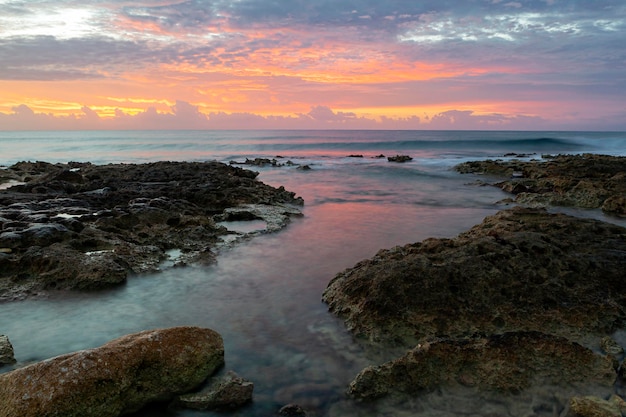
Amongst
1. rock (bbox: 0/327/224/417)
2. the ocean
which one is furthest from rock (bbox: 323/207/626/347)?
rock (bbox: 0/327/224/417)

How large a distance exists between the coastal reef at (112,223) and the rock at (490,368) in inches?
200

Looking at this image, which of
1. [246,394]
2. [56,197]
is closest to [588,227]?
[246,394]

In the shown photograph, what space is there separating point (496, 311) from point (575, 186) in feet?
43.7

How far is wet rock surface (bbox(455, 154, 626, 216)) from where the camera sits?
14.9 meters

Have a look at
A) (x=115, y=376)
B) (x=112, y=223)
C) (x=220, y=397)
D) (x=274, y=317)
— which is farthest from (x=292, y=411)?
(x=112, y=223)

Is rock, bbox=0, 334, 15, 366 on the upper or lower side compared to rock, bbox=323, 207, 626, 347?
lower

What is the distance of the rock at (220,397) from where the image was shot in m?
4.37

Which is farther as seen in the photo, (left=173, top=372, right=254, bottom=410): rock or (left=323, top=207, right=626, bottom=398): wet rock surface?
(left=323, top=207, right=626, bottom=398): wet rock surface

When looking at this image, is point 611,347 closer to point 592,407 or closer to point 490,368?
point 592,407

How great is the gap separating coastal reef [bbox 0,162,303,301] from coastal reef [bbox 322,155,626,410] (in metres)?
3.99

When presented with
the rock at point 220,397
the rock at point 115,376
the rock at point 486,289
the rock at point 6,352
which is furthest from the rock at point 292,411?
the rock at point 6,352

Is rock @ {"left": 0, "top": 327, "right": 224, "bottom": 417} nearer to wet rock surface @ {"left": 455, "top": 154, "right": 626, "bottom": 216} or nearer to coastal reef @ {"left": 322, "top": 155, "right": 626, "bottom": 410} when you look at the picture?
coastal reef @ {"left": 322, "top": 155, "right": 626, "bottom": 410}

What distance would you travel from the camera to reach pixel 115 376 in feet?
13.6

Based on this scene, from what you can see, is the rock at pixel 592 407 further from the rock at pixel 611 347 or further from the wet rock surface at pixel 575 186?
the wet rock surface at pixel 575 186
